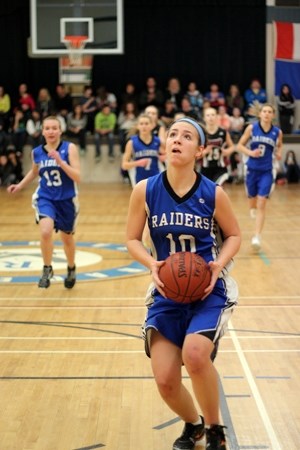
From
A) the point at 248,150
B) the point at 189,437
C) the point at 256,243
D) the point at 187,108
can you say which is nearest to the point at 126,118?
the point at 187,108

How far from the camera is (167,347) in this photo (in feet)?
14.6

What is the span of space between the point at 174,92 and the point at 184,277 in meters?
20.5

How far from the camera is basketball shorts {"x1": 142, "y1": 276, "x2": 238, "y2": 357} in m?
4.45

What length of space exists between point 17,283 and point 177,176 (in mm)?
5487

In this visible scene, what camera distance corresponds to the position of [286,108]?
24.7 meters

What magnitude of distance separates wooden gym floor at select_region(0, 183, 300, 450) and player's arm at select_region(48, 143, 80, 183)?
120cm

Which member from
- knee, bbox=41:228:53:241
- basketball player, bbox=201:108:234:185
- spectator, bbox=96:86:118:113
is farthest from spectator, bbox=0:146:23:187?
knee, bbox=41:228:53:241

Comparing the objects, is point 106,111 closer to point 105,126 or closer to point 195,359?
point 105,126

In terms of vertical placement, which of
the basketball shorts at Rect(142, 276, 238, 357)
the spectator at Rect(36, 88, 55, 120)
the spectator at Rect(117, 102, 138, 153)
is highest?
the spectator at Rect(36, 88, 55, 120)

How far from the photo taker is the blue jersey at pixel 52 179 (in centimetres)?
917

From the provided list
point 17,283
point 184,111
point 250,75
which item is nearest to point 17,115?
point 184,111

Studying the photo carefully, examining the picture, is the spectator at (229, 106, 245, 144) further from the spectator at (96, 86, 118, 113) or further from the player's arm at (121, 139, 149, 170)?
the player's arm at (121, 139, 149, 170)

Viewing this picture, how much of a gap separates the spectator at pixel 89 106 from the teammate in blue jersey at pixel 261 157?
11794mm

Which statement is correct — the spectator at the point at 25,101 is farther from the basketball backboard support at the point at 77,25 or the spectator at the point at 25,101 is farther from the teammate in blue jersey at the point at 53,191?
the teammate in blue jersey at the point at 53,191
